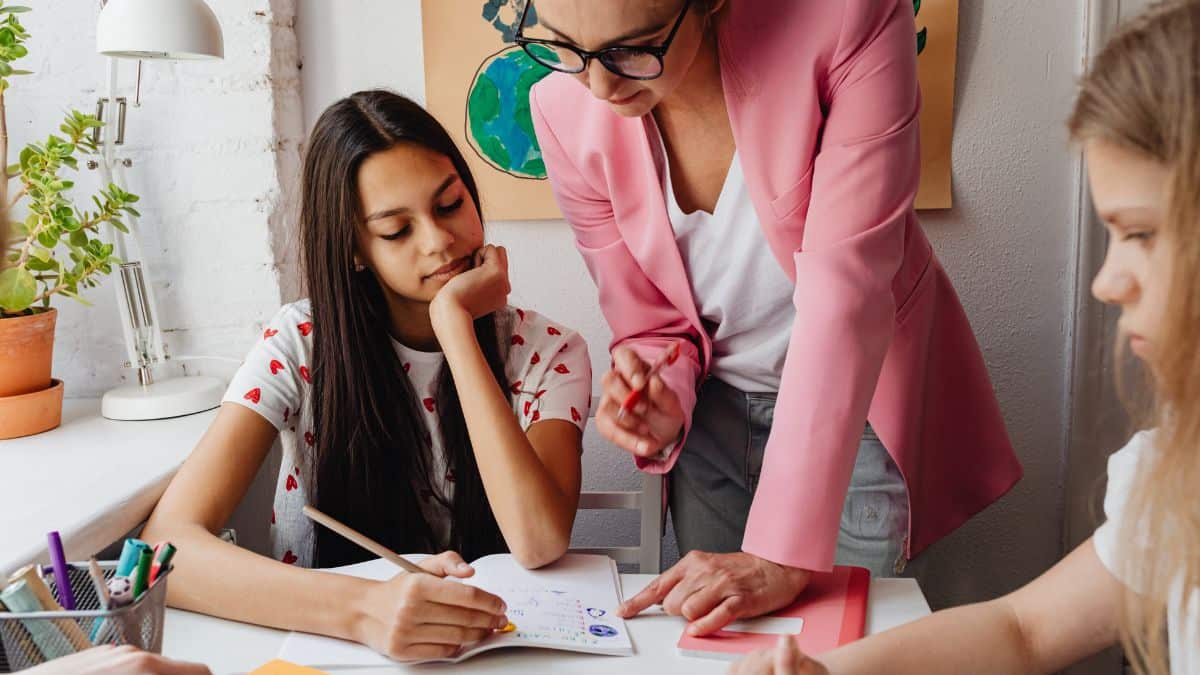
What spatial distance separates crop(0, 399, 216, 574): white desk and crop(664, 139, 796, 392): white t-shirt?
0.75 meters

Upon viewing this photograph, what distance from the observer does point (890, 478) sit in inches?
47.8

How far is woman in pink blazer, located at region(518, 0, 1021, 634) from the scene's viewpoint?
998mm

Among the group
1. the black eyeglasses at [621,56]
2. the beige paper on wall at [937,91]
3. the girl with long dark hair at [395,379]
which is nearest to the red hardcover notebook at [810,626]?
the girl with long dark hair at [395,379]

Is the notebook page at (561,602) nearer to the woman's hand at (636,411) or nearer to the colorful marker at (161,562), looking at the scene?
the woman's hand at (636,411)

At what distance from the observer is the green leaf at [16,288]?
1469 millimetres

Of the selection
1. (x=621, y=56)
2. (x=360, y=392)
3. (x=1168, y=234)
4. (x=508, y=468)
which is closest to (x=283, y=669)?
(x=508, y=468)

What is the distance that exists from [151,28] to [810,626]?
1.17m

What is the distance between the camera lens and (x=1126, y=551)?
0.82m

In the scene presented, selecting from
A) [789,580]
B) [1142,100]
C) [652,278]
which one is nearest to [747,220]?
[652,278]

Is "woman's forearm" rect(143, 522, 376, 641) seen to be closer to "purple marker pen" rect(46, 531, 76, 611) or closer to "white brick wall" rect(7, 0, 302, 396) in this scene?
"purple marker pen" rect(46, 531, 76, 611)

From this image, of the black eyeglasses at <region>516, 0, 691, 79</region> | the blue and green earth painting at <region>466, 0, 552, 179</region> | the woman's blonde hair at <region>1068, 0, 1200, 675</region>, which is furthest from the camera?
the blue and green earth painting at <region>466, 0, 552, 179</region>

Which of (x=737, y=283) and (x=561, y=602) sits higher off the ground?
(x=737, y=283)

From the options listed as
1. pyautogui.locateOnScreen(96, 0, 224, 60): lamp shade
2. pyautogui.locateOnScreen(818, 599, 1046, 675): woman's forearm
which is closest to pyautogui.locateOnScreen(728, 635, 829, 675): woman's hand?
pyautogui.locateOnScreen(818, 599, 1046, 675): woman's forearm

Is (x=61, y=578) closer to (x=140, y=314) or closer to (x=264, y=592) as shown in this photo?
(x=264, y=592)
